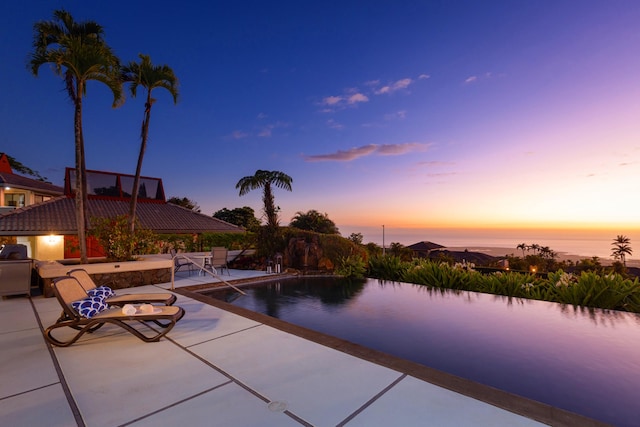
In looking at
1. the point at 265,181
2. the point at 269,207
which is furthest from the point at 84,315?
the point at 265,181

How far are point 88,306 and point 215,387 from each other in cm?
261

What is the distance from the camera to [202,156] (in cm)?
2356

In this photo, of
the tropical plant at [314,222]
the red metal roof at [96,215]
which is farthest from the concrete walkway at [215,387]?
the tropical plant at [314,222]

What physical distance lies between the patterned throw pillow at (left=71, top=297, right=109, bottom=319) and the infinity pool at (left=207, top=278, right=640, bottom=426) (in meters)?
3.49

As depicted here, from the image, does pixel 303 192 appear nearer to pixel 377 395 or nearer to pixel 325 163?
pixel 325 163

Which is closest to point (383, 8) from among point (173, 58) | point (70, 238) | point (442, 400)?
point (173, 58)

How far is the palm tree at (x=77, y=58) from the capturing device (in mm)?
7903

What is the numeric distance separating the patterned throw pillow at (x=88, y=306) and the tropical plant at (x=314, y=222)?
2592cm

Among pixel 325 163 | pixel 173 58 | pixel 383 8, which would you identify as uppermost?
pixel 173 58

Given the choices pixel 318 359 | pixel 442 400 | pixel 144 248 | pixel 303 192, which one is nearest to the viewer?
pixel 442 400

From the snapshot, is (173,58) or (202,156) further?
(202,156)

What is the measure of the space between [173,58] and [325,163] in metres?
12.2

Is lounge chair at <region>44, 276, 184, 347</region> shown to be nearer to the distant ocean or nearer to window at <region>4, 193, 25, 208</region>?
window at <region>4, 193, 25, 208</region>

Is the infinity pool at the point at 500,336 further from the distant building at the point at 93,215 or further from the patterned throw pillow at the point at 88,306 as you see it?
the distant building at the point at 93,215
